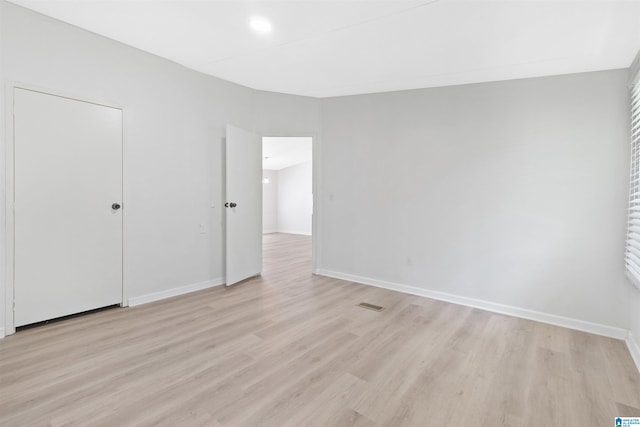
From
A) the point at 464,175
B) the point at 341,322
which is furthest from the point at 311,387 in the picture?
the point at 464,175

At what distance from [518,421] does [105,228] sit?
365 centimetres

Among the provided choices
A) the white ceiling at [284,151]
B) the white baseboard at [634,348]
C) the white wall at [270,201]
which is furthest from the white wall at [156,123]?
the white wall at [270,201]

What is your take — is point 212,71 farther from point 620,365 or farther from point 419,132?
point 620,365

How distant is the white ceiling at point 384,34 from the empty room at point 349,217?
0.08 feet

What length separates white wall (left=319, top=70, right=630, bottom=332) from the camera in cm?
284

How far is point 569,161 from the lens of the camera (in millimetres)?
2957

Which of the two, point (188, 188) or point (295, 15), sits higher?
point (295, 15)

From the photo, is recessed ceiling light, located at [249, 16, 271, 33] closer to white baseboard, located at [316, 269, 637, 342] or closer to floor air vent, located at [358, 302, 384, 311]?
floor air vent, located at [358, 302, 384, 311]

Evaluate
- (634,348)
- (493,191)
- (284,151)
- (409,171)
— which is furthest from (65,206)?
(284,151)

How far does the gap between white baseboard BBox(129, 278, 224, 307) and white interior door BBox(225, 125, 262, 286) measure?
23cm

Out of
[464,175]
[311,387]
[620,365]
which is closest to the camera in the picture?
[311,387]

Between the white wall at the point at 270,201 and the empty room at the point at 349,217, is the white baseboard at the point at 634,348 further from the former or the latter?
the white wall at the point at 270,201

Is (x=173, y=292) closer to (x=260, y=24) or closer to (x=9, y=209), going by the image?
(x=9, y=209)

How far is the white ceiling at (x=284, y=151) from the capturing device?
7627 millimetres
